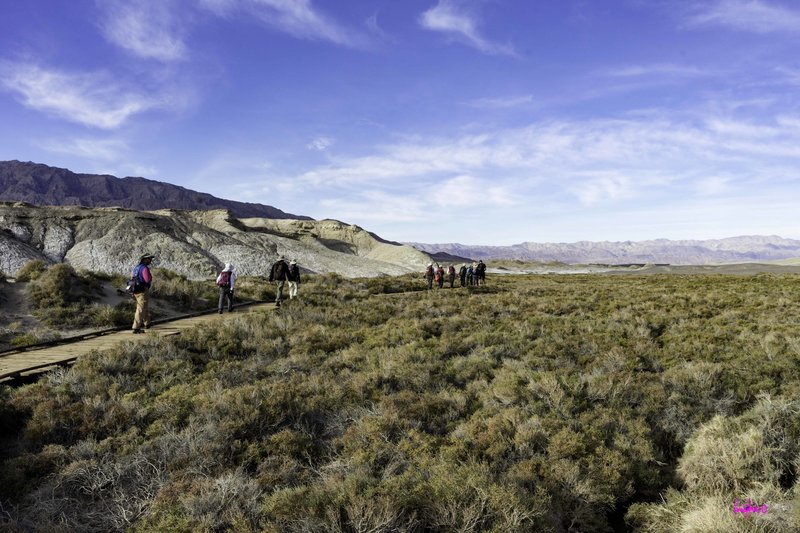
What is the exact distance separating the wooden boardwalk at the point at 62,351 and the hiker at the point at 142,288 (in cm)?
33

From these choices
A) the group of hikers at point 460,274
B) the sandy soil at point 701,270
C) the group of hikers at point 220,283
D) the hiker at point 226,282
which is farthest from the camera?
the sandy soil at point 701,270

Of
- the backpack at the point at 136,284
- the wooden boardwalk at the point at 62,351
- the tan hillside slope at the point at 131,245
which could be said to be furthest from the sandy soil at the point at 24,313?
the tan hillside slope at the point at 131,245

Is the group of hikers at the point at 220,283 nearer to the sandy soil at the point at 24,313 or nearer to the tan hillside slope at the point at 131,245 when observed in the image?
the sandy soil at the point at 24,313

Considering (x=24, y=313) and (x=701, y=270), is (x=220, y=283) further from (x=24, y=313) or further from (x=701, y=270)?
(x=701, y=270)

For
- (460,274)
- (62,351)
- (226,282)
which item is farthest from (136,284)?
(460,274)

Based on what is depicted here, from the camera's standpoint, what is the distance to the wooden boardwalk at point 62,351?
31.6 ft

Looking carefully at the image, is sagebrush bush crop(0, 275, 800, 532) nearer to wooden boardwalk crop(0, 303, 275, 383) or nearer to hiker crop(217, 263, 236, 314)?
wooden boardwalk crop(0, 303, 275, 383)

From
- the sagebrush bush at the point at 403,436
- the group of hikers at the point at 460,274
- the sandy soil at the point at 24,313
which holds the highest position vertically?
the group of hikers at the point at 460,274

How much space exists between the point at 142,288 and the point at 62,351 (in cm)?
251

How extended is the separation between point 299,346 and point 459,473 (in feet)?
23.3

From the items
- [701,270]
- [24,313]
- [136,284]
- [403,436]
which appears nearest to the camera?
[403,436]

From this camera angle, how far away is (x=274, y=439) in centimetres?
709

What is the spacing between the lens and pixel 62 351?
11.4 meters

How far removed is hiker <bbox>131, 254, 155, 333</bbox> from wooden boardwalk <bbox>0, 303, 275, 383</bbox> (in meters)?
0.33
